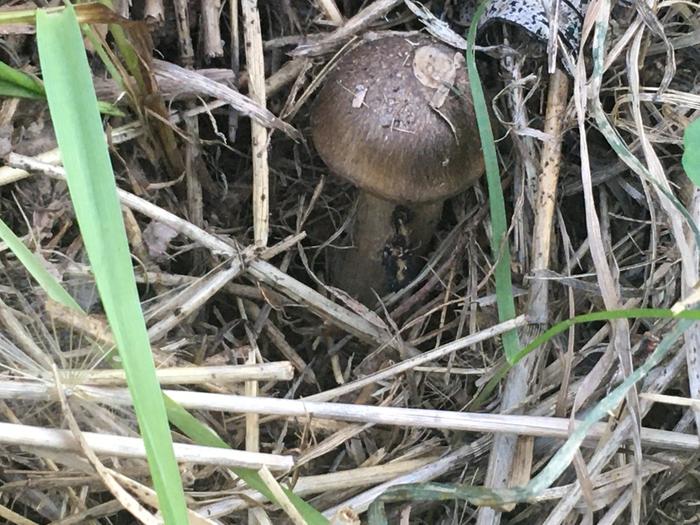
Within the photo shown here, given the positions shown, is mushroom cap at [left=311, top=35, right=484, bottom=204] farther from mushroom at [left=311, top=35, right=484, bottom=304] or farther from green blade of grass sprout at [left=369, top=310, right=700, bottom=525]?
green blade of grass sprout at [left=369, top=310, right=700, bottom=525]

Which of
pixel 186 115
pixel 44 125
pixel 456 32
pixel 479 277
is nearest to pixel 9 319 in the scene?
pixel 44 125

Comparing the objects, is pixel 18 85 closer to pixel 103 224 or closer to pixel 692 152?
pixel 103 224

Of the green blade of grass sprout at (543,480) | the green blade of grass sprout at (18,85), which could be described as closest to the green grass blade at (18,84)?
the green blade of grass sprout at (18,85)

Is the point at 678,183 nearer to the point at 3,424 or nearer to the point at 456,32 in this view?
the point at 456,32

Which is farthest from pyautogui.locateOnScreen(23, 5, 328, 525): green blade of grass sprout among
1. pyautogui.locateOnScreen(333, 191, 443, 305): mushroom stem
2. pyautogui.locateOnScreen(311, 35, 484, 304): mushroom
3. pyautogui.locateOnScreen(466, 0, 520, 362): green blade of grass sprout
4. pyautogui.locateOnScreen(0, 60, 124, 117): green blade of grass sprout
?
pyautogui.locateOnScreen(333, 191, 443, 305): mushroom stem

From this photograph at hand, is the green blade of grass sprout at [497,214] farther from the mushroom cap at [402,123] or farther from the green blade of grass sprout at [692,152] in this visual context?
the green blade of grass sprout at [692,152]

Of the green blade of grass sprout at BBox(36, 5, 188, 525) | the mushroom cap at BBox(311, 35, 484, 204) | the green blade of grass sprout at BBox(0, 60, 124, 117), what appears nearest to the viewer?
the green blade of grass sprout at BBox(36, 5, 188, 525)
